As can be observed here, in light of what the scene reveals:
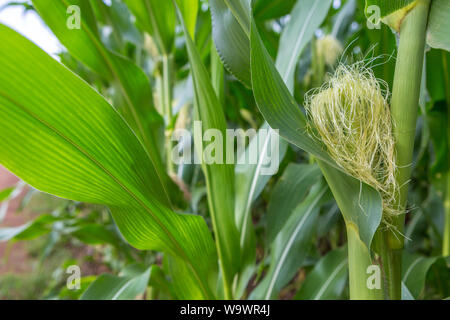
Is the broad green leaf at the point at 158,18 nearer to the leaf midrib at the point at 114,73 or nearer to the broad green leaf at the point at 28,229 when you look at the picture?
the leaf midrib at the point at 114,73

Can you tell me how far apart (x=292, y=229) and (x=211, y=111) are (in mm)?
235

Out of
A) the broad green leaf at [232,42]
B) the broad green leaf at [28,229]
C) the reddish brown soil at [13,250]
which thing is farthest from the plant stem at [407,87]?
the reddish brown soil at [13,250]

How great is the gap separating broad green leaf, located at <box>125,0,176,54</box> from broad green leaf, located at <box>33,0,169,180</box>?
0.10 meters

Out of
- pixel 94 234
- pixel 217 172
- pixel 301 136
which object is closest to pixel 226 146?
pixel 217 172

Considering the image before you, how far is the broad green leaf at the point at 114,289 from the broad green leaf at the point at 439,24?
1.38 feet

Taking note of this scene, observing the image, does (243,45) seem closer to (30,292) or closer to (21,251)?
(30,292)

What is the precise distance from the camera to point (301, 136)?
0.88ft

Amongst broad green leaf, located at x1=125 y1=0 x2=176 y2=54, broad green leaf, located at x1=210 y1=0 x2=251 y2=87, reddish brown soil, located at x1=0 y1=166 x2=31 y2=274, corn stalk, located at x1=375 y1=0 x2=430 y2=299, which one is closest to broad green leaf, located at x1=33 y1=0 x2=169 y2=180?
broad green leaf, located at x1=125 y1=0 x2=176 y2=54

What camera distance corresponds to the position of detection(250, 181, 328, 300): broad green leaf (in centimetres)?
48

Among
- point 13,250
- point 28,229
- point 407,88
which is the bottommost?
point 13,250

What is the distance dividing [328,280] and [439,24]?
1.20ft

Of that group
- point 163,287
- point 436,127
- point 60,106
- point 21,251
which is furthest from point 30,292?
point 436,127

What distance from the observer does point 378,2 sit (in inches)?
10.5

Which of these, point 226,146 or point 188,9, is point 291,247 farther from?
point 188,9
